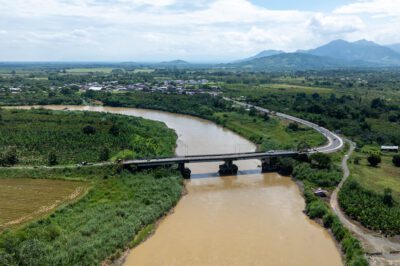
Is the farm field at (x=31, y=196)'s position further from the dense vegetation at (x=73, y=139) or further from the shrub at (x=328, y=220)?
the shrub at (x=328, y=220)

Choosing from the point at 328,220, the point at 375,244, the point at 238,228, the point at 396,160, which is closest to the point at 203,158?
the point at 238,228

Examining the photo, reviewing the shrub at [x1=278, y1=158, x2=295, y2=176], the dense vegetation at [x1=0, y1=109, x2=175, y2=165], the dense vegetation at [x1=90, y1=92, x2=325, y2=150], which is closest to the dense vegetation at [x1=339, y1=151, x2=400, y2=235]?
the shrub at [x1=278, y1=158, x2=295, y2=176]

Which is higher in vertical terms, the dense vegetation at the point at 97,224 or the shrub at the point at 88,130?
the shrub at the point at 88,130

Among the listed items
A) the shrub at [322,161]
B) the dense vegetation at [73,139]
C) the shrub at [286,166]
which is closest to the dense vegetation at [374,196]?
the shrub at [322,161]

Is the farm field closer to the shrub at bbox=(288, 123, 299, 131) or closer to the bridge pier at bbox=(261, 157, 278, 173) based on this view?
the bridge pier at bbox=(261, 157, 278, 173)

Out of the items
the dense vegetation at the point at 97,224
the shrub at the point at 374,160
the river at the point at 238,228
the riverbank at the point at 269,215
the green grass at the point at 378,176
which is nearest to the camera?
the dense vegetation at the point at 97,224

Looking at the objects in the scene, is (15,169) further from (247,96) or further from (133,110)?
(247,96)

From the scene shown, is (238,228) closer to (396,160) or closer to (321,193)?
(321,193)
